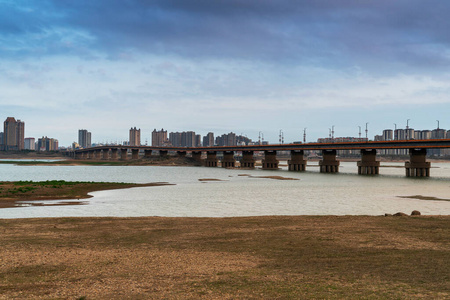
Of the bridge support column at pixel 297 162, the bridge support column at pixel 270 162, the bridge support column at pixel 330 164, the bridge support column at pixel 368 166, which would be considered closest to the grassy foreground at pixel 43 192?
the bridge support column at pixel 368 166

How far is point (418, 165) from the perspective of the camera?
127312 mm

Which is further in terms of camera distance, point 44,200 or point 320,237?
point 44,200

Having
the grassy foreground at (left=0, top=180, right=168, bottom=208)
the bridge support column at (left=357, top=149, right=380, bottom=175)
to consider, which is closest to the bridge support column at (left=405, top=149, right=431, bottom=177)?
the bridge support column at (left=357, top=149, right=380, bottom=175)

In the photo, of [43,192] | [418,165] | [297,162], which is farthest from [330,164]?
[43,192]

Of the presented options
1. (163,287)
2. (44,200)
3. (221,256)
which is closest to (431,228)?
(221,256)

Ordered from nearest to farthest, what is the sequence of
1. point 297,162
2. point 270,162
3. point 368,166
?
point 368,166 < point 297,162 < point 270,162

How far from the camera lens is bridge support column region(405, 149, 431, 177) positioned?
126688mm

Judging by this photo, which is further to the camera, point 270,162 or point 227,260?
point 270,162

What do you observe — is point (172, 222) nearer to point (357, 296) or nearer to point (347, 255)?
point (347, 255)

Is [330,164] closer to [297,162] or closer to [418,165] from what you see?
[297,162]

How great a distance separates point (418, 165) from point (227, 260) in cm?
12520

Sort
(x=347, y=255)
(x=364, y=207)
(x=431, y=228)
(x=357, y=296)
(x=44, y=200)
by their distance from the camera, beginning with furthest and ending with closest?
(x=44, y=200) → (x=364, y=207) → (x=431, y=228) → (x=347, y=255) → (x=357, y=296)

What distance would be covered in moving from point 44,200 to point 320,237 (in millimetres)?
36544

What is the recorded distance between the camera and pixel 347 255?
18.3 m
